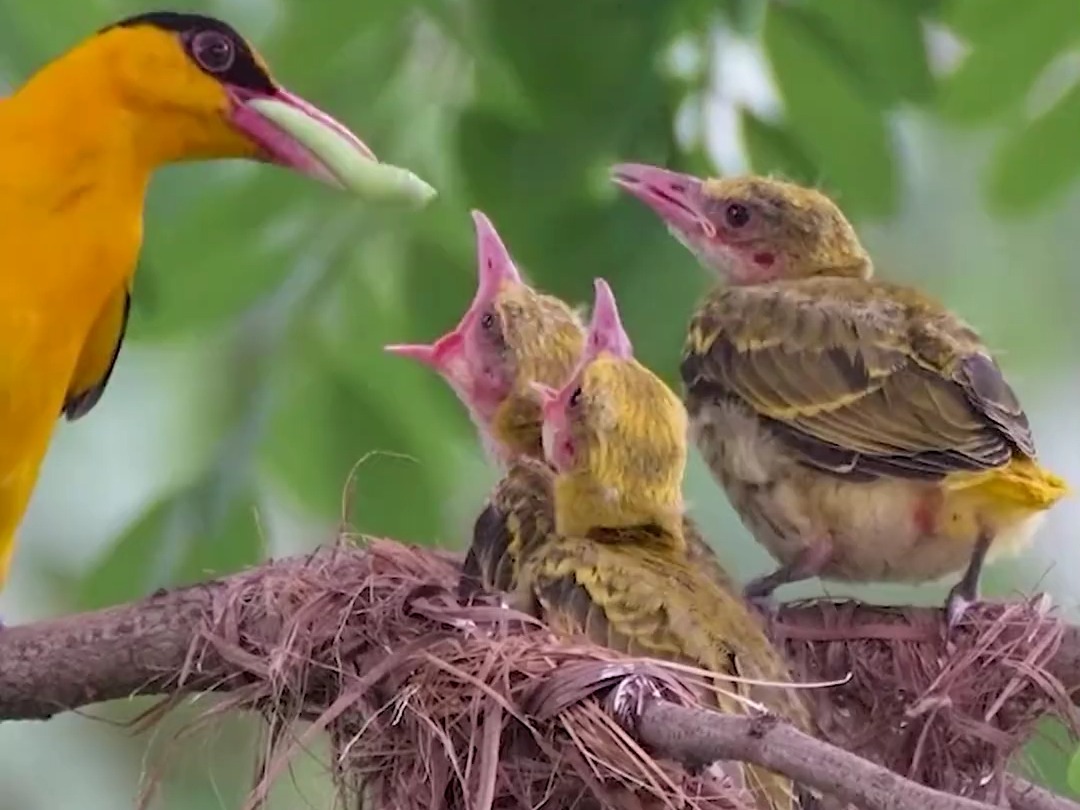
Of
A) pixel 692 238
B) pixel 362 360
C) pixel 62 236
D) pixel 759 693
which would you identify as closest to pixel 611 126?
pixel 692 238

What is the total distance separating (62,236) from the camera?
1515mm

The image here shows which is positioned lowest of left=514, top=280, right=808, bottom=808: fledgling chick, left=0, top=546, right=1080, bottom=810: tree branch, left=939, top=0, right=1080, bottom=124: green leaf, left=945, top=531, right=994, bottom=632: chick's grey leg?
left=0, top=546, right=1080, bottom=810: tree branch

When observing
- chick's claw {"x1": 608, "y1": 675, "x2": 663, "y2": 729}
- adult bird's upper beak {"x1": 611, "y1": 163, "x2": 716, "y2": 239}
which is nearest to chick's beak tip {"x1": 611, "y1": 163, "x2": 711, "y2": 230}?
adult bird's upper beak {"x1": 611, "y1": 163, "x2": 716, "y2": 239}

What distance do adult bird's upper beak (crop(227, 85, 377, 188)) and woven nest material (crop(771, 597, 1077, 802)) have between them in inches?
19.9

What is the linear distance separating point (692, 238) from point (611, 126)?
0.41 ft

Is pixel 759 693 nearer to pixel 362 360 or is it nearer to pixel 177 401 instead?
pixel 362 360

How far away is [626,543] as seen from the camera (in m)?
1.35

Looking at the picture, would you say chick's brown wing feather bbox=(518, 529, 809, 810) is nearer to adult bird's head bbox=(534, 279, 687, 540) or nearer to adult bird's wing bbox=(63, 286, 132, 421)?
adult bird's head bbox=(534, 279, 687, 540)

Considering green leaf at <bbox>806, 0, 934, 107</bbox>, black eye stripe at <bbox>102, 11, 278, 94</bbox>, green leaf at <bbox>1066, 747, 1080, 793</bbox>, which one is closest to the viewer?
green leaf at <bbox>1066, 747, 1080, 793</bbox>

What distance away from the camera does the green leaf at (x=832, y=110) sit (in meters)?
1.65

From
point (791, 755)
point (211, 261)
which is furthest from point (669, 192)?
point (791, 755)

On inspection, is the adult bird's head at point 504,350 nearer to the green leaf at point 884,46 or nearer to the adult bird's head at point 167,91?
the adult bird's head at point 167,91

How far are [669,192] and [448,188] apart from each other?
30 cm

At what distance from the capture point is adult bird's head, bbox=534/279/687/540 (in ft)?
4.44
